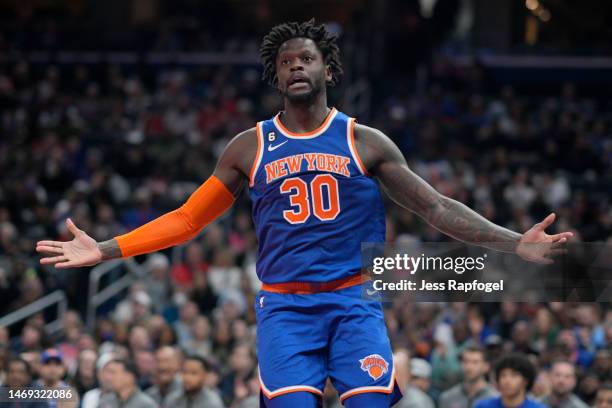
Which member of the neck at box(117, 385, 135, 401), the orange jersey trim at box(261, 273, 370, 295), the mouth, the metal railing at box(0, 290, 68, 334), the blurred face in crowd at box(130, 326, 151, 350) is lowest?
the neck at box(117, 385, 135, 401)

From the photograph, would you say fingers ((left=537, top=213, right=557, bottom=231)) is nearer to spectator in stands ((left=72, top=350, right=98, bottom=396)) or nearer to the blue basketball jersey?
the blue basketball jersey

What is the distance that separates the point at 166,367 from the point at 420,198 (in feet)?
16.5

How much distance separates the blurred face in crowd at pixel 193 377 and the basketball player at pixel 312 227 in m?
3.84

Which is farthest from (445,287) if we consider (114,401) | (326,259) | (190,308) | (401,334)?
(190,308)

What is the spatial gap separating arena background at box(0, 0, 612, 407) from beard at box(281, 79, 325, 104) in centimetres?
483

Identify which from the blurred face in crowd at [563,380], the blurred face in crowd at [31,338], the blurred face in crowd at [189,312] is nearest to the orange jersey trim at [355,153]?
the blurred face in crowd at [563,380]

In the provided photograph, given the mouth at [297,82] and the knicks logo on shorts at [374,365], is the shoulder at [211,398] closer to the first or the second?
the knicks logo on shorts at [374,365]

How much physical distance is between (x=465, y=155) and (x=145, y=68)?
8000 millimetres

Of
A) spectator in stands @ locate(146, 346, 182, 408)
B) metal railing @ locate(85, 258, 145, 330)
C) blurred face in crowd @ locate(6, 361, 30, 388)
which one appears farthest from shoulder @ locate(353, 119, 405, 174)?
metal railing @ locate(85, 258, 145, 330)

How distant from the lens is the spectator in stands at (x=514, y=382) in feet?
25.2

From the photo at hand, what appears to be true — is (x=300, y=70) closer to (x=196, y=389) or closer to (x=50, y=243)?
(x=50, y=243)

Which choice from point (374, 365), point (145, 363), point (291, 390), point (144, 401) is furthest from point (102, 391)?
point (374, 365)

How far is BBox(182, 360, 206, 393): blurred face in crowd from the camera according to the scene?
351 inches

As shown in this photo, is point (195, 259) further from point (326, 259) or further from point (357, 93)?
point (326, 259)
